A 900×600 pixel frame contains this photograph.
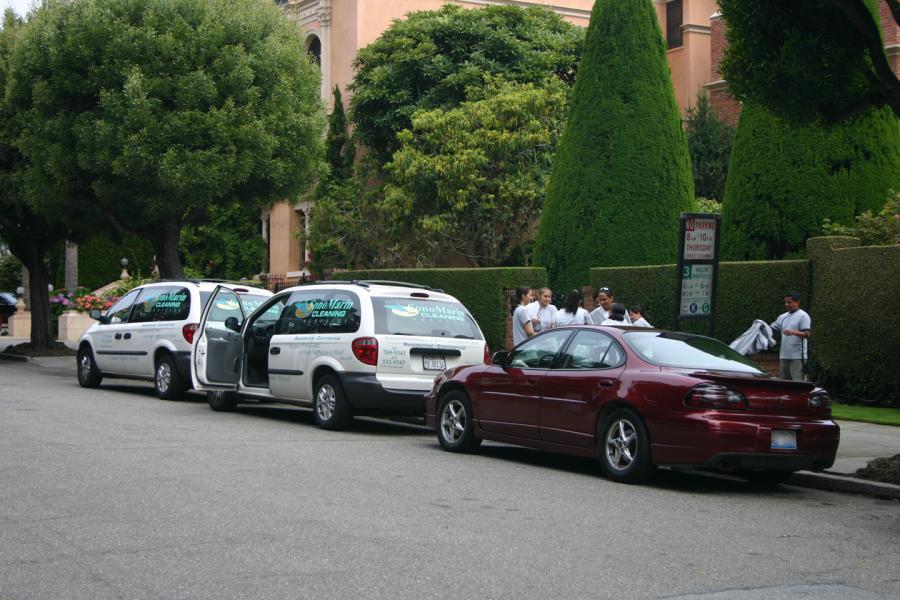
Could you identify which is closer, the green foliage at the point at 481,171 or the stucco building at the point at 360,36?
the green foliage at the point at 481,171

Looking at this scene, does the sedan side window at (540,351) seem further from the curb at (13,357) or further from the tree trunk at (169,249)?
the curb at (13,357)

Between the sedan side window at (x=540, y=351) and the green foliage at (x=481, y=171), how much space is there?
19917 millimetres

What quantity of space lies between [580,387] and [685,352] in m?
1.02

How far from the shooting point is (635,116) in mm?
24688

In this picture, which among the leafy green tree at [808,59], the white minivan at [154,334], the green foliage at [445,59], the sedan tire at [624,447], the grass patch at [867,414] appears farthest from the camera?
the green foliage at [445,59]

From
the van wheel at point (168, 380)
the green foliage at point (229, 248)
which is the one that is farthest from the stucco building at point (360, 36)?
the van wheel at point (168, 380)

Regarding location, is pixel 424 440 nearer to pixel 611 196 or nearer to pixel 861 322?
pixel 861 322

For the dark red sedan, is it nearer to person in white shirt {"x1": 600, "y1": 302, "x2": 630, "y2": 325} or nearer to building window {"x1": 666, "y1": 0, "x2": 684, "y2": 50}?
person in white shirt {"x1": 600, "y1": 302, "x2": 630, "y2": 325}

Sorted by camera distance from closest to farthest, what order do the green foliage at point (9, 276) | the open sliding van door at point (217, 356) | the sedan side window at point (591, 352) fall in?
the sedan side window at point (591, 352) → the open sliding van door at point (217, 356) → the green foliage at point (9, 276)

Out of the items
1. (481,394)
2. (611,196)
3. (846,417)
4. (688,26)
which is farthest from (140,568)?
(688,26)

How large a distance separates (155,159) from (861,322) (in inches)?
581

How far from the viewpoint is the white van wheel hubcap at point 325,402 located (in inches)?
556

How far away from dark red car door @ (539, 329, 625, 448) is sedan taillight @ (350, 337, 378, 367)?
2948mm

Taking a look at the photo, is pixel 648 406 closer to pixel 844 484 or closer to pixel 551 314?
pixel 844 484
